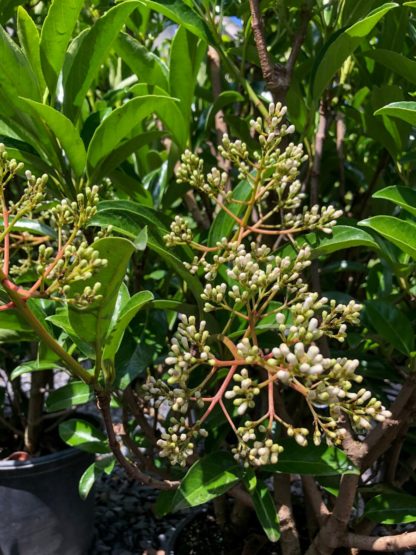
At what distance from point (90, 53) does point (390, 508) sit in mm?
1040

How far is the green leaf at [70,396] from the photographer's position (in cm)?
125

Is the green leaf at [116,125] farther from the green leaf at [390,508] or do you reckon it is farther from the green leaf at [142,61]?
the green leaf at [390,508]

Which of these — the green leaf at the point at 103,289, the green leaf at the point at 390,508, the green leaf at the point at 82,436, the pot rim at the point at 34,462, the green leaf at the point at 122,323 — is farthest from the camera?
the pot rim at the point at 34,462

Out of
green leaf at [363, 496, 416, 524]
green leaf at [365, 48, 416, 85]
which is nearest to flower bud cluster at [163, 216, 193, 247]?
green leaf at [365, 48, 416, 85]

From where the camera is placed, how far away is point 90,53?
1.02m

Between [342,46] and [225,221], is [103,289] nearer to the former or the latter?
[225,221]

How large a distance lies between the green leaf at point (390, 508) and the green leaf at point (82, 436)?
57 centimetres

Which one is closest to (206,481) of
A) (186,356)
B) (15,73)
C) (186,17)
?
(186,356)

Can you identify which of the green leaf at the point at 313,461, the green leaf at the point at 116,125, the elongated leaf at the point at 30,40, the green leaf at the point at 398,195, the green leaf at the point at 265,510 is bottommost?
the green leaf at the point at 265,510

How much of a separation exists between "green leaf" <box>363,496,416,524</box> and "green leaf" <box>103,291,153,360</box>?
69cm

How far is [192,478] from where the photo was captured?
0.99 meters

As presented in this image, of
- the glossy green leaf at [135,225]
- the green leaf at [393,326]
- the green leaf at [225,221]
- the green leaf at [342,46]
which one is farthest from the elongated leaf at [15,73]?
the green leaf at [393,326]

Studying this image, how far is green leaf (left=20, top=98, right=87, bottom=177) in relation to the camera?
92 centimetres

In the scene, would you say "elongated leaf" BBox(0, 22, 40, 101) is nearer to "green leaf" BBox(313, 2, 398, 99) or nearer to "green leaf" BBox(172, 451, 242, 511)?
"green leaf" BBox(313, 2, 398, 99)
